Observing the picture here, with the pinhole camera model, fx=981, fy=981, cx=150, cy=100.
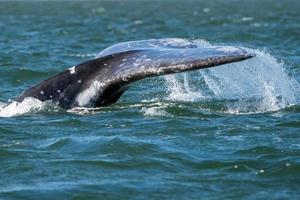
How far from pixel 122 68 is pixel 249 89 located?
368cm

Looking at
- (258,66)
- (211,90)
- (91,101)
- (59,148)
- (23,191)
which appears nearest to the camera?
(23,191)

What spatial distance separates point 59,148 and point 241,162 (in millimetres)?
1934

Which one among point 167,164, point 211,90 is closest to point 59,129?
point 167,164

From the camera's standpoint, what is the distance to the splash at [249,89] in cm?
1245

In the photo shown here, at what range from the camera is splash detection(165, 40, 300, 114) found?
12445 millimetres

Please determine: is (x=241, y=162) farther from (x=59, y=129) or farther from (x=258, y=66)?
(x=258, y=66)

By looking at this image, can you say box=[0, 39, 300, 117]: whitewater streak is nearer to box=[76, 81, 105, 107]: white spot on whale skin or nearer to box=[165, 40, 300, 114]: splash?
box=[165, 40, 300, 114]: splash

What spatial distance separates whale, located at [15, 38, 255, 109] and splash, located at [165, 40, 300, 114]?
3.44 feet

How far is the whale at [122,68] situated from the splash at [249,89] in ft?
3.44

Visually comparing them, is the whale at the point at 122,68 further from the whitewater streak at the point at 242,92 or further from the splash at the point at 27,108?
the whitewater streak at the point at 242,92

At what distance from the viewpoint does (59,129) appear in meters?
10.9

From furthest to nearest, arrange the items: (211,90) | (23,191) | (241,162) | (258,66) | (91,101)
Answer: (211,90), (258,66), (91,101), (241,162), (23,191)

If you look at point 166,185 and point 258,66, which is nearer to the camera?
point 166,185

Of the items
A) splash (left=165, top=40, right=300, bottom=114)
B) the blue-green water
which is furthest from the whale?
splash (left=165, top=40, right=300, bottom=114)
